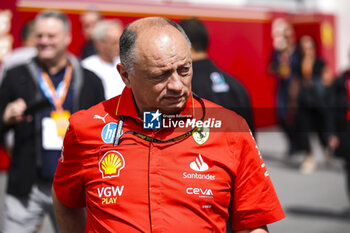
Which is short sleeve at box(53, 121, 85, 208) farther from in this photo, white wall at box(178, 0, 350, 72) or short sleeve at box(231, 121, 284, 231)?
white wall at box(178, 0, 350, 72)

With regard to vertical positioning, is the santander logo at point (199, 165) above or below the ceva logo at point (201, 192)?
above

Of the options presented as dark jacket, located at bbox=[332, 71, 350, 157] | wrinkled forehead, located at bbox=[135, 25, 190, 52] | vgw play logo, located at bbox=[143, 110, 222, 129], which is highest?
wrinkled forehead, located at bbox=[135, 25, 190, 52]

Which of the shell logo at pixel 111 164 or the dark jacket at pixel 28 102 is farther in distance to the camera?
the dark jacket at pixel 28 102

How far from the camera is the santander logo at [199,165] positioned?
2.02 metres

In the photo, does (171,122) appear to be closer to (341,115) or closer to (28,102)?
(28,102)

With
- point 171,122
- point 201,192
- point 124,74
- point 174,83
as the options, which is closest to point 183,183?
point 201,192

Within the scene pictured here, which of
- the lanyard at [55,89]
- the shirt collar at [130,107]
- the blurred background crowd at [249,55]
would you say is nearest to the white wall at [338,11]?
the blurred background crowd at [249,55]

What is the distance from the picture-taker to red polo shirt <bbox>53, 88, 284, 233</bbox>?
6.56 feet

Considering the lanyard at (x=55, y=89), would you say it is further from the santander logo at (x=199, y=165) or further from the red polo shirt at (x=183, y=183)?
the santander logo at (x=199, y=165)

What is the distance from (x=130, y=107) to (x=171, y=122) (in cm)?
17

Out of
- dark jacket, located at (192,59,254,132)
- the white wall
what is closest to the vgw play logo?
dark jacket, located at (192,59,254,132)

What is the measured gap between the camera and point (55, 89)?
379cm

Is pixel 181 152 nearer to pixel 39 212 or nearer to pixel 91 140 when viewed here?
pixel 91 140

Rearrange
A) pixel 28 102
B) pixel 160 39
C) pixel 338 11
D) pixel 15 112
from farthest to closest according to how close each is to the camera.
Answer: pixel 338 11 < pixel 28 102 < pixel 15 112 < pixel 160 39
